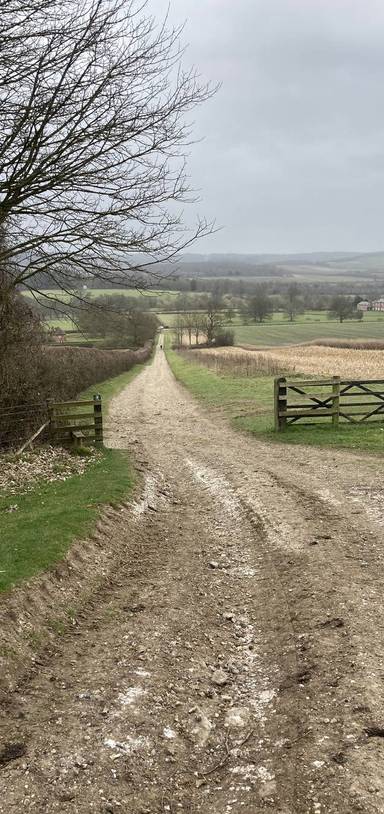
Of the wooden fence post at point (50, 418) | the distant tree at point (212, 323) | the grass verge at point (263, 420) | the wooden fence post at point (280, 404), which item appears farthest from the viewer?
the distant tree at point (212, 323)

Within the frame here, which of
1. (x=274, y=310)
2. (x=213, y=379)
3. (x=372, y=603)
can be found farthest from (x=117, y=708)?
(x=274, y=310)

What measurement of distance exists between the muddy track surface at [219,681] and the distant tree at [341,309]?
116294mm

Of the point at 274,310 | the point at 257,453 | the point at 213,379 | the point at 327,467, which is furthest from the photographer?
the point at 274,310

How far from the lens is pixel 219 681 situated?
4953 mm

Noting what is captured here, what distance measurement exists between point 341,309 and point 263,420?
351ft

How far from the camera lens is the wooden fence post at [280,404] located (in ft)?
55.5

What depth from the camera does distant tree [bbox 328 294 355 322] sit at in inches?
4712

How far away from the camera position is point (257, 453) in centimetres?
1505

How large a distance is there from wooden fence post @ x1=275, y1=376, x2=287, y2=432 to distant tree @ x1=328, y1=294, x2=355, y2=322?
108 m

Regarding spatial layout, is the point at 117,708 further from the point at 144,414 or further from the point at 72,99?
the point at 144,414

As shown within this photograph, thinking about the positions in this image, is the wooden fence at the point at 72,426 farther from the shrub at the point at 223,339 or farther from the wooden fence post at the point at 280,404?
the shrub at the point at 223,339

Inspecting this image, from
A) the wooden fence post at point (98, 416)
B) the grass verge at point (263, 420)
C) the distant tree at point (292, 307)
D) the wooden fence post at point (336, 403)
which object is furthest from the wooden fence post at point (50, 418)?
the distant tree at point (292, 307)

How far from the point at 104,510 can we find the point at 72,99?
22.7ft

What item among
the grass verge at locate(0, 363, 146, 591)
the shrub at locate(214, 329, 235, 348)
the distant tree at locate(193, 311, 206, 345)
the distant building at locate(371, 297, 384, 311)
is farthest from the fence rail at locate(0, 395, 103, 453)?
the distant building at locate(371, 297, 384, 311)
